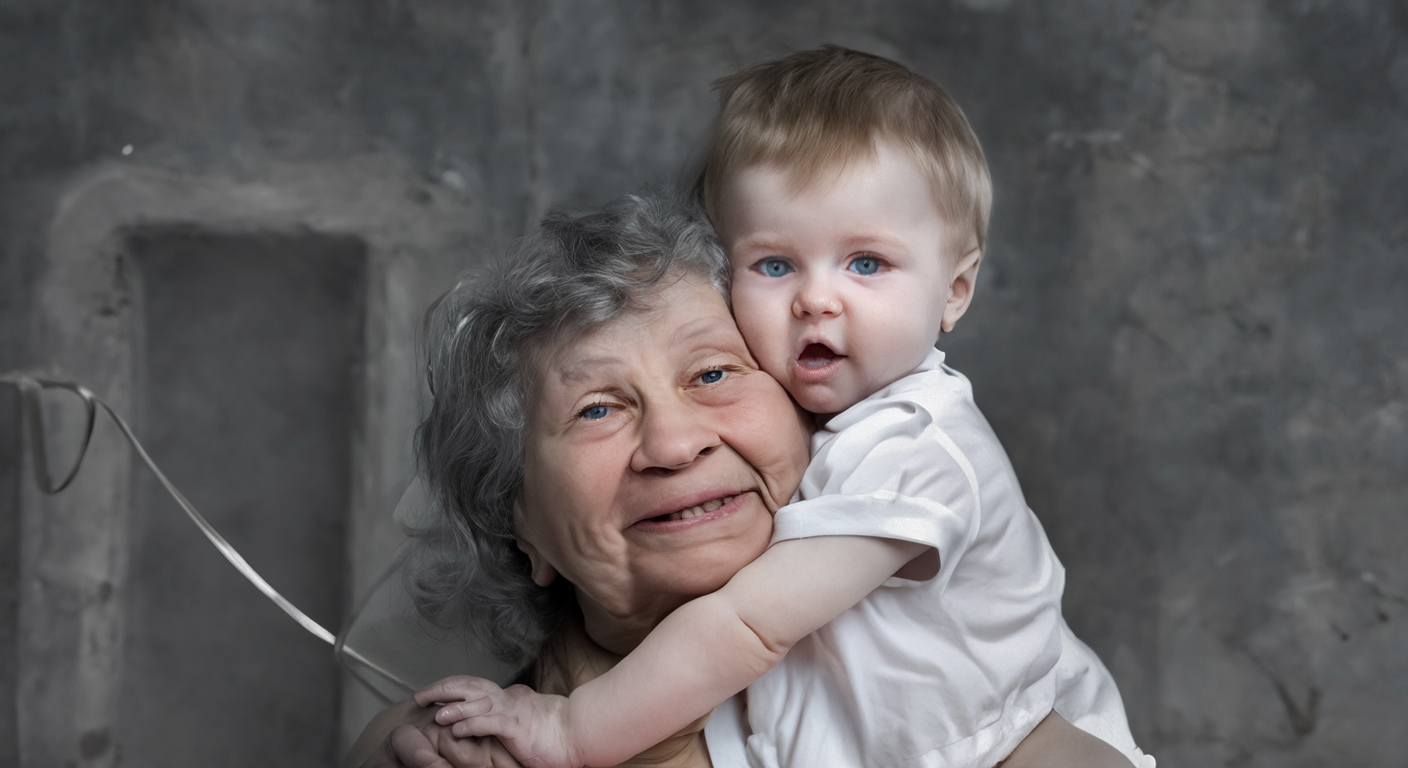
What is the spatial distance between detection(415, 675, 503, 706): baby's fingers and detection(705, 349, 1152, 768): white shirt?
1.20 ft

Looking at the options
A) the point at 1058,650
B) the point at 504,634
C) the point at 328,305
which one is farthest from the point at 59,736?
the point at 1058,650

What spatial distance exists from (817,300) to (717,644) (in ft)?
1.47

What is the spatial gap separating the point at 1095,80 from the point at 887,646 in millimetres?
1862

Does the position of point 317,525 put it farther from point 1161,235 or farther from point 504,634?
point 1161,235

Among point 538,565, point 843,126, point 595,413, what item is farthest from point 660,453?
point 843,126

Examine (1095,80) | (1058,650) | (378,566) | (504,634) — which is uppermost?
(1095,80)

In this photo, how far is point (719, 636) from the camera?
1.32 meters

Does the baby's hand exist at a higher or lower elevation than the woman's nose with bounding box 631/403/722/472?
lower

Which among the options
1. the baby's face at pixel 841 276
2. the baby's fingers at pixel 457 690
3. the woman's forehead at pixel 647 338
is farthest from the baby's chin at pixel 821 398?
the baby's fingers at pixel 457 690

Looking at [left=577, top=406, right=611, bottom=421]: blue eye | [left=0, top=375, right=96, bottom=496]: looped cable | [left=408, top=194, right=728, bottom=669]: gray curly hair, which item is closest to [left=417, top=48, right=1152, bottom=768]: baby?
[left=408, top=194, right=728, bottom=669]: gray curly hair

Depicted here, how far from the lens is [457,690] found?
1.47 metres

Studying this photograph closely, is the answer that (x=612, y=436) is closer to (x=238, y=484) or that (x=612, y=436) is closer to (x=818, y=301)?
(x=818, y=301)

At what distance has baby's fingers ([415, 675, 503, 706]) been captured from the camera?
1462 mm

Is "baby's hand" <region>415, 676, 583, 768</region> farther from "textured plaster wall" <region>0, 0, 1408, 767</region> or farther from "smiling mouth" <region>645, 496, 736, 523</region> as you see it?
"textured plaster wall" <region>0, 0, 1408, 767</region>
